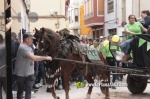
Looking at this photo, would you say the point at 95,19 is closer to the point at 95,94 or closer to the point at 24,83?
the point at 95,94

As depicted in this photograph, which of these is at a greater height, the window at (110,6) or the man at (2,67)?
the window at (110,6)

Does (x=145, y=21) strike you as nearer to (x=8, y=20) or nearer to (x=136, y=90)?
(x=136, y=90)

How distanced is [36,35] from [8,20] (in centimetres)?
216

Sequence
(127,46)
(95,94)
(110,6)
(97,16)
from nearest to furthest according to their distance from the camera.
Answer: (127,46) → (95,94) → (110,6) → (97,16)

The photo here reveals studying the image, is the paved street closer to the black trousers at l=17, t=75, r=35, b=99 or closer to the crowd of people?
the crowd of people

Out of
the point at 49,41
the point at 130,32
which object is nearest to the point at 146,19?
the point at 130,32

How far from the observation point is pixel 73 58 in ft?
28.3

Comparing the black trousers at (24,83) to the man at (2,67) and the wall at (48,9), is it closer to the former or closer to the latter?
the man at (2,67)

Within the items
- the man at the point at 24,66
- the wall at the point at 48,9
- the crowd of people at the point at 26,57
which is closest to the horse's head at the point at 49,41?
the crowd of people at the point at 26,57

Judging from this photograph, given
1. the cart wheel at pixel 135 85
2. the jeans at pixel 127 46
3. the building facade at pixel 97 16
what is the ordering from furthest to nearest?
the building facade at pixel 97 16 < the cart wheel at pixel 135 85 < the jeans at pixel 127 46

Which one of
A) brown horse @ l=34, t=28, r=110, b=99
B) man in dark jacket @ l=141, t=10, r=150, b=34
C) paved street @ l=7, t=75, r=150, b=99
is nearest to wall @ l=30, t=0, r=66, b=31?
paved street @ l=7, t=75, r=150, b=99

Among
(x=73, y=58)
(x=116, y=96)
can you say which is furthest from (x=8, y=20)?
(x=116, y=96)

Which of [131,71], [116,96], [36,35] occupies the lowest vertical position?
[116,96]

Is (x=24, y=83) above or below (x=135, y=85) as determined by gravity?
above
